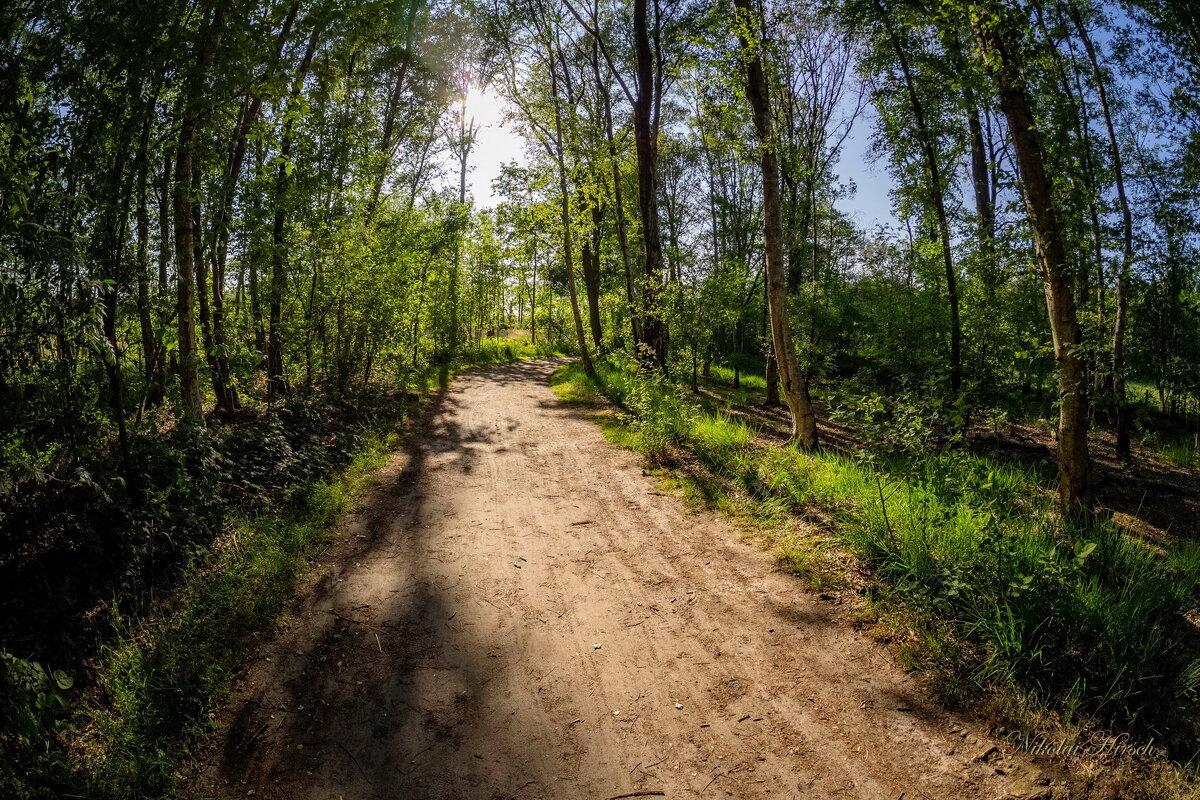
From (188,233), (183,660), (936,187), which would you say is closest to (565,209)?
(936,187)

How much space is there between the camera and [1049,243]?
16.7ft

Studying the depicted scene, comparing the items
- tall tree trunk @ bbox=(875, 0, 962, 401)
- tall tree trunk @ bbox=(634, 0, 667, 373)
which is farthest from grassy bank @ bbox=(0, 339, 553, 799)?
tall tree trunk @ bbox=(875, 0, 962, 401)

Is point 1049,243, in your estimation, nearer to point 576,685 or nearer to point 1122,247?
point 576,685

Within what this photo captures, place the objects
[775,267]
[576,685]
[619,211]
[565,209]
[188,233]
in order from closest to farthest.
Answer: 1. [576,685]
2. [188,233]
3. [775,267]
4. [565,209]
5. [619,211]

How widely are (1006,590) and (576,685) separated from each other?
2790 mm

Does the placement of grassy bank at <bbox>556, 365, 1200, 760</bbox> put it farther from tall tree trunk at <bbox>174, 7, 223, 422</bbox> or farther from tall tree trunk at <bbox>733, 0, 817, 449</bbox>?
tall tree trunk at <bbox>174, 7, 223, 422</bbox>

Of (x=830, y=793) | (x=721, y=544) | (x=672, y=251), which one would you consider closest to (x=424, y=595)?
(x=721, y=544)

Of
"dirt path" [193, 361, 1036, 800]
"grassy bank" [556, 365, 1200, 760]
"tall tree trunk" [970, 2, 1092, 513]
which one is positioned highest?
"tall tree trunk" [970, 2, 1092, 513]

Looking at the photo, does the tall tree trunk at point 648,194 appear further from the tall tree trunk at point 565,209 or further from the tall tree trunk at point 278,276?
the tall tree trunk at point 278,276

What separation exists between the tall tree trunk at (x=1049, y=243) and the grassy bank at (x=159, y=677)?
7025mm

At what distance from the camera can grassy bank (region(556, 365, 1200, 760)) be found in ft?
9.98

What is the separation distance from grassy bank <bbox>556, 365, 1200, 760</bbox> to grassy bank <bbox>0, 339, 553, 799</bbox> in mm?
4254

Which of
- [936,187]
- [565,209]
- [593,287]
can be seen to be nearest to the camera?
[936,187]

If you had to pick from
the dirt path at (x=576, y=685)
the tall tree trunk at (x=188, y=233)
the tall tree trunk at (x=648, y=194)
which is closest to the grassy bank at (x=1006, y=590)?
the dirt path at (x=576, y=685)
